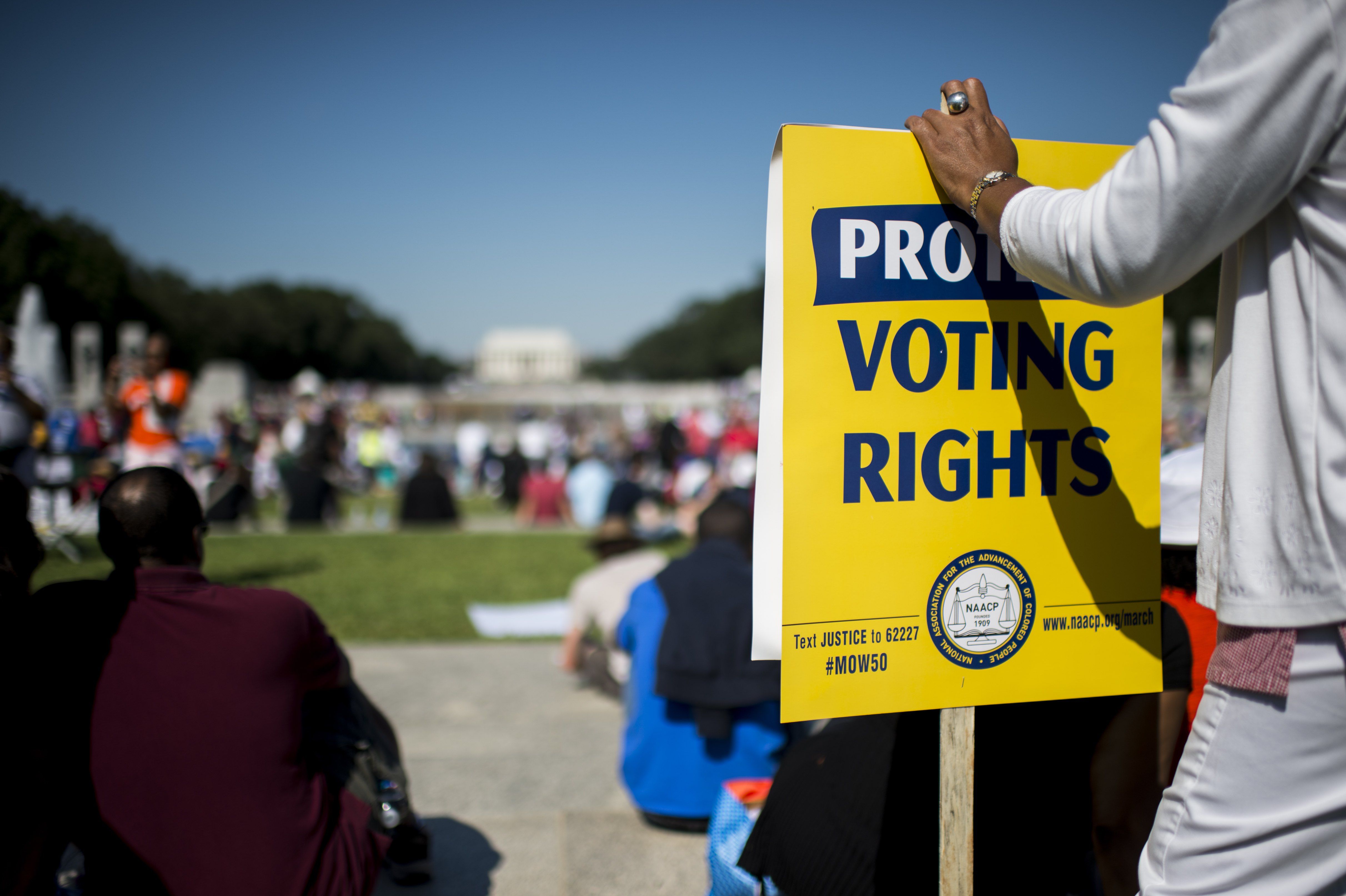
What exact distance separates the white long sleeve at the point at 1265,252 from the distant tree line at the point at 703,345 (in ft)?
237

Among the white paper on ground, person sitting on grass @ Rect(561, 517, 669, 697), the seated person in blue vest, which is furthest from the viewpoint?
the white paper on ground

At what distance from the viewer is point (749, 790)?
3152mm

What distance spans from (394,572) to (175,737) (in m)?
8.37

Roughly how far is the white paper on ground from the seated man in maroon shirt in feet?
15.9

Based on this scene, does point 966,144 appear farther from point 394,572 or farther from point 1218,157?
point 394,572

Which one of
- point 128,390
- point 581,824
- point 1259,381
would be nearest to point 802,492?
point 1259,381

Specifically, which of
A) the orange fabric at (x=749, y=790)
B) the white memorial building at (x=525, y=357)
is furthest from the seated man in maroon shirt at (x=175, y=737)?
the white memorial building at (x=525, y=357)

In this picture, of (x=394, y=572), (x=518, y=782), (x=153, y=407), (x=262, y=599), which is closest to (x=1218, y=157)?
(x=262, y=599)

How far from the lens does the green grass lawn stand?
785 cm

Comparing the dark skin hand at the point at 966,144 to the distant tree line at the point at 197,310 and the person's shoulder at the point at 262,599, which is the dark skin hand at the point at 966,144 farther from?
the distant tree line at the point at 197,310

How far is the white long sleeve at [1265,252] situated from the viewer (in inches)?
44.0

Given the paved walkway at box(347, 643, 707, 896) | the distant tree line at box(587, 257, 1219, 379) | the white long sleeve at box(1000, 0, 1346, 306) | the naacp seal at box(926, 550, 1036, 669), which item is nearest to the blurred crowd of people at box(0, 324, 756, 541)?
the paved walkway at box(347, 643, 707, 896)

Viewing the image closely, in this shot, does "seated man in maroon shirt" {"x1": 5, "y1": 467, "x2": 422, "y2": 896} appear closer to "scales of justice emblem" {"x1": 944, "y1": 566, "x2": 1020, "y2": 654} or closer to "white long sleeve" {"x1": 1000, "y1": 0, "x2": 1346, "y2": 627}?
"scales of justice emblem" {"x1": 944, "y1": 566, "x2": 1020, "y2": 654}

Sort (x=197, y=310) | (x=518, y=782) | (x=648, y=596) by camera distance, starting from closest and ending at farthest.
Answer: (x=648, y=596)
(x=518, y=782)
(x=197, y=310)
